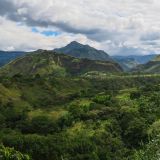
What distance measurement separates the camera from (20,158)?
580 feet

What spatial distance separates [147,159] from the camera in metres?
102

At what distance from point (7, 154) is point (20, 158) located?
563 cm

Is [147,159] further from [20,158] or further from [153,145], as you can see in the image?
[20,158]

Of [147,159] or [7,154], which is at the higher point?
[147,159]

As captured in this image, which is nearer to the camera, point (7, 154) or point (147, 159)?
point (147, 159)

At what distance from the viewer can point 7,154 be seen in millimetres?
177750

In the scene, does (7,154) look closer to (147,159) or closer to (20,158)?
(20,158)

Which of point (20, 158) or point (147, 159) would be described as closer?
point (147, 159)

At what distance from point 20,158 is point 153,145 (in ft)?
275

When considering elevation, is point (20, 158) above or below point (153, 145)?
below

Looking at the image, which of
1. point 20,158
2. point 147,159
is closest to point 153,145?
point 147,159

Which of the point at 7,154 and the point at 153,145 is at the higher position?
the point at 153,145

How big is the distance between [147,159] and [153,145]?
480 centimetres

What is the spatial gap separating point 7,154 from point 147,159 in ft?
290
